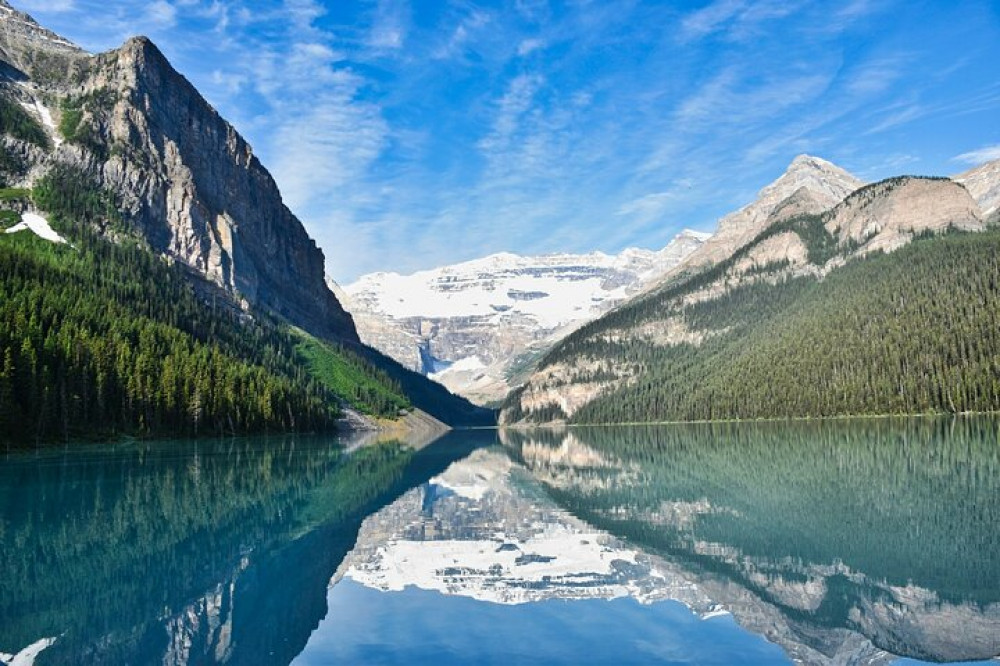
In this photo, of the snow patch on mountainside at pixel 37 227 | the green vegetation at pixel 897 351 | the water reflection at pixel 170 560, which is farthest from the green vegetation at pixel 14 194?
the green vegetation at pixel 897 351

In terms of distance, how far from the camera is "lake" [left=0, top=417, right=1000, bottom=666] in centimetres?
1599

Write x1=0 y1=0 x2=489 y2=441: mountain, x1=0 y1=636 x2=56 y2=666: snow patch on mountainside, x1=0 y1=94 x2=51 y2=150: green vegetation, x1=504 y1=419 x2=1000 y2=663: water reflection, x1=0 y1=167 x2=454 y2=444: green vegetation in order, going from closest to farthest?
x1=0 y1=636 x2=56 y2=666: snow patch on mountainside < x1=504 y1=419 x2=1000 y2=663: water reflection < x1=0 y1=167 x2=454 y2=444: green vegetation < x1=0 y1=0 x2=489 y2=441: mountain < x1=0 y1=94 x2=51 y2=150: green vegetation

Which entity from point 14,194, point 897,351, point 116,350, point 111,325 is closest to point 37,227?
point 14,194

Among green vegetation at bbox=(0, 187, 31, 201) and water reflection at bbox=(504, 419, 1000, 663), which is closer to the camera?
water reflection at bbox=(504, 419, 1000, 663)

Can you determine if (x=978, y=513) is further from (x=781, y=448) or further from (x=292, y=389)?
(x=292, y=389)

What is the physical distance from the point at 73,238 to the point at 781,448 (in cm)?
14843

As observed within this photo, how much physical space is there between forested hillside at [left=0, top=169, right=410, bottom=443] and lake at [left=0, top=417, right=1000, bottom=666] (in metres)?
44.5

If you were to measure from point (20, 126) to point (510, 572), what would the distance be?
696ft

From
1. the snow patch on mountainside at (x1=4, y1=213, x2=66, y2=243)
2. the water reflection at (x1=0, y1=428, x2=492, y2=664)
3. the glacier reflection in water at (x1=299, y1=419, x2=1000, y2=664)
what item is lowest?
the glacier reflection in water at (x1=299, y1=419, x2=1000, y2=664)

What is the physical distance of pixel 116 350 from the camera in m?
101

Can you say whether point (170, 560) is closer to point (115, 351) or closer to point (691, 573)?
point (691, 573)

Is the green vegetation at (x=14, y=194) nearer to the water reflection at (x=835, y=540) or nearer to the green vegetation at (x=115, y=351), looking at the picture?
the green vegetation at (x=115, y=351)

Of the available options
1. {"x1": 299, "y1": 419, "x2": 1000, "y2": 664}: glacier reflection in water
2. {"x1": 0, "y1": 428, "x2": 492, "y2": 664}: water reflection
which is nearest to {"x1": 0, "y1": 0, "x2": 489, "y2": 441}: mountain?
{"x1": 0, "y1": 428, "x2": 492, "y2": 664}: water reflection

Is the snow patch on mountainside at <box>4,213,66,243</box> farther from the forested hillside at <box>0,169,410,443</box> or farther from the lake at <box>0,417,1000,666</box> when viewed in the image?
the lake at <box>0,417,1000,666</box>
